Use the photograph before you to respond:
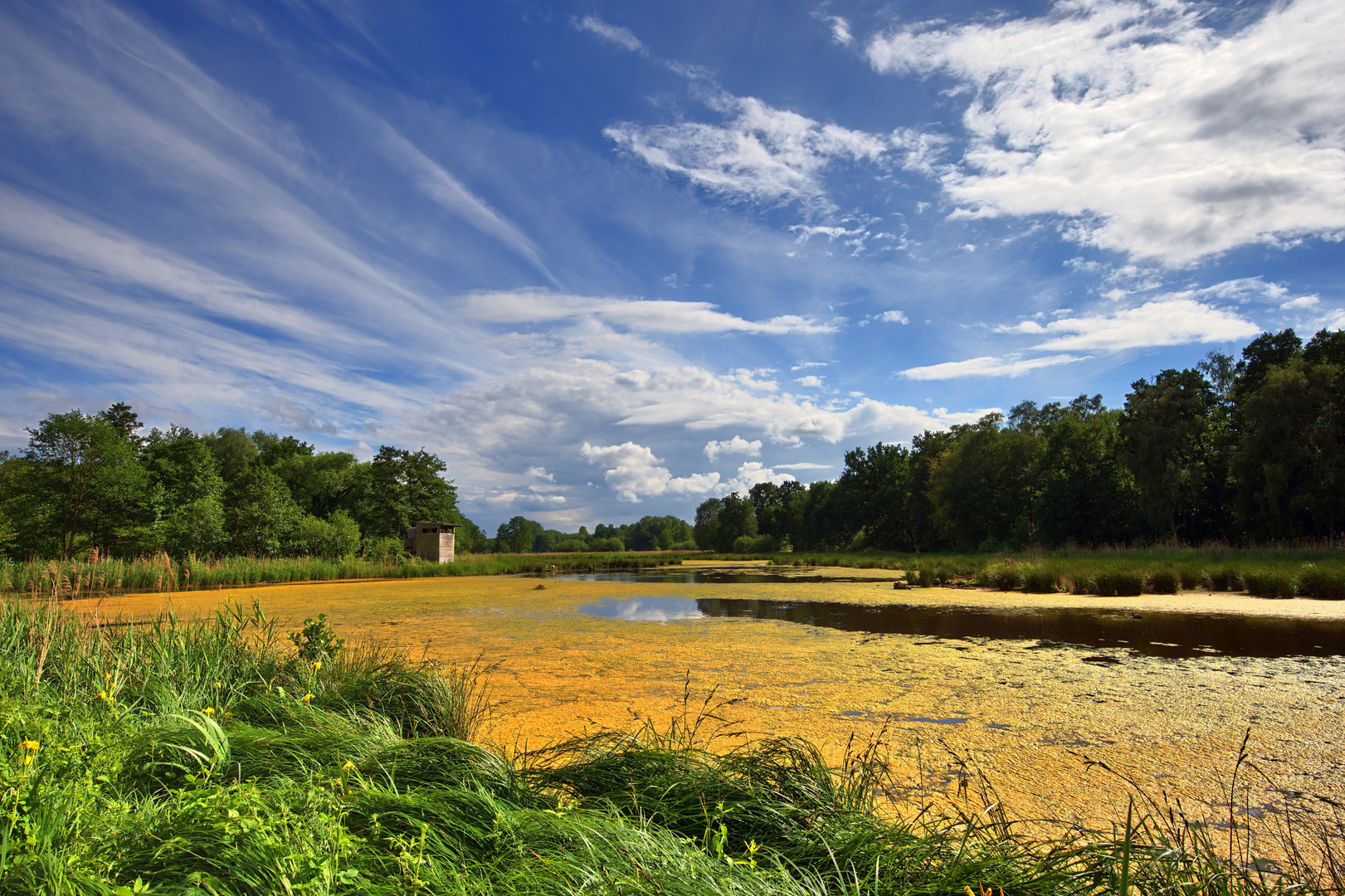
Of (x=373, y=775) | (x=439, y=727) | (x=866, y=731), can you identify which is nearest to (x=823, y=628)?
(x=866, y=731)

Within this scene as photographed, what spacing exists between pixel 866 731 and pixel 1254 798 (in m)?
1.79

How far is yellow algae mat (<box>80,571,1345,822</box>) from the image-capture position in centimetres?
304

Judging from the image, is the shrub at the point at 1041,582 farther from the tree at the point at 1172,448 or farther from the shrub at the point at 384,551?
the shrub at the point at 384,551

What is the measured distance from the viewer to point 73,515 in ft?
65.7

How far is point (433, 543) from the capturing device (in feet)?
86.4

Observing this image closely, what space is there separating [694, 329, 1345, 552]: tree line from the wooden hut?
25.0 metres

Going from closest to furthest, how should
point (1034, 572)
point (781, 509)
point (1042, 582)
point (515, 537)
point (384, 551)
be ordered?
point (1042, 582), point (1034, 572), point (384, 551), point (781, 509), point (515, 537)

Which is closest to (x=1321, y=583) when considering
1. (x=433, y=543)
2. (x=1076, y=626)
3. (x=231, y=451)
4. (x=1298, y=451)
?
(x=1076, y=626)

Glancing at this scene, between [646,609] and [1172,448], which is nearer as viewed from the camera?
[646,609]

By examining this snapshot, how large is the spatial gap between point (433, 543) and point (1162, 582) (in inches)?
983

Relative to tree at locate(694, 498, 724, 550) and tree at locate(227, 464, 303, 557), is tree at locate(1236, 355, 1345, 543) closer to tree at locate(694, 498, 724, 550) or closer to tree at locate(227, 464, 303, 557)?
tree at locate(227, 464, 303, 557)

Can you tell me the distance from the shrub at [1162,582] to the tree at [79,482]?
2986cm

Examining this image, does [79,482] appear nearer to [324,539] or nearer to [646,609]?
[324,539]

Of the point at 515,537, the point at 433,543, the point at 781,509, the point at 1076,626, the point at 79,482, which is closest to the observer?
the point at 1076,626
